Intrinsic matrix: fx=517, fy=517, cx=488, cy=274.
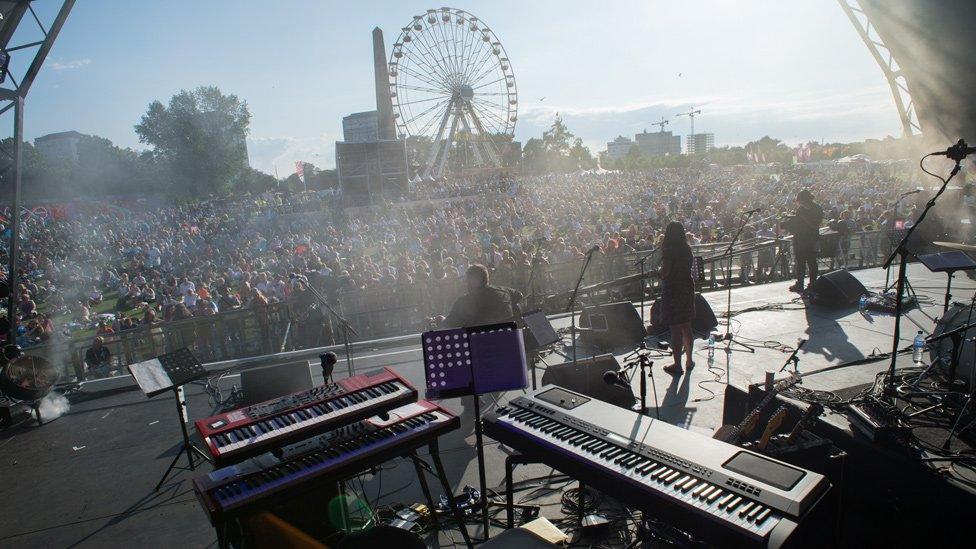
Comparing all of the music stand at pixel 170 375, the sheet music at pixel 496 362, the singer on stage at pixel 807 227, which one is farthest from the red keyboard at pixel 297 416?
the singer on stage at pixel 807 227

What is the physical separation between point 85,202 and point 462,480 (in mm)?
47823

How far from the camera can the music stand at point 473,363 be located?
3100mm

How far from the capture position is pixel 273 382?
5051mm

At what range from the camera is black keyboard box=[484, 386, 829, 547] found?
1.92 meters

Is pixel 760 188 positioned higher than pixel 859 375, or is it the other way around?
pixel 760 188

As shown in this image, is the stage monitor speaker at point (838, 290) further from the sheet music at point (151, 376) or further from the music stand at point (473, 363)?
the sheet music at point (151, 376)

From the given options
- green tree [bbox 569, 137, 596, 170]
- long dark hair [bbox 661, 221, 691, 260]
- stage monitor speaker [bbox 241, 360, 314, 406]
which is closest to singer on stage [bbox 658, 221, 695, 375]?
long dark hair [bbox 661, 221, 691, 260]

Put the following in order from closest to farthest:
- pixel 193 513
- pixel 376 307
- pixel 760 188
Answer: pixel 193 513
pixel 376 307
pixel 760 188

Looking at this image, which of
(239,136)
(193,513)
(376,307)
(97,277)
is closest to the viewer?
(193,513)

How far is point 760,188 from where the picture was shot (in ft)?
86.7

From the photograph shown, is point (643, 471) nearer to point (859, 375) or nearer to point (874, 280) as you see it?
point (859, 375)

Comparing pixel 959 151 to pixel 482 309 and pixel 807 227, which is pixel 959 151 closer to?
pixel 482 309

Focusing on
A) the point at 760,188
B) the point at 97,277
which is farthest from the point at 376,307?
the point at 760,188

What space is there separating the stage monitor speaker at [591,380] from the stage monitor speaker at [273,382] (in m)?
2.40
